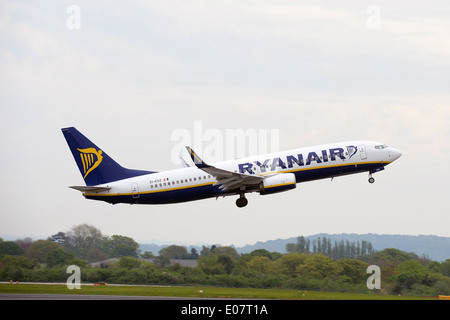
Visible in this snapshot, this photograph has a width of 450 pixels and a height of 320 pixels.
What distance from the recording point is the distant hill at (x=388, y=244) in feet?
236

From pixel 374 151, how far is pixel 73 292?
27.4 metres

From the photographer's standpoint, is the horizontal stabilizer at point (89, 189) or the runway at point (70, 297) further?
the horizontal stabilizer at point (89, 189)

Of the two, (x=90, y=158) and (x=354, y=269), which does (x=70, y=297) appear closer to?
(x=90, y=158)

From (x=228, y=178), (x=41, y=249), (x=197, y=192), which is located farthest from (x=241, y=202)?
(x=41, y=249)

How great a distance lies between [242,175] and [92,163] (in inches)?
524

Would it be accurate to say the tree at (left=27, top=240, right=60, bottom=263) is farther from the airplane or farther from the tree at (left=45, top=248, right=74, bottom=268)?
the airplane

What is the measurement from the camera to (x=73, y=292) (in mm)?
50500

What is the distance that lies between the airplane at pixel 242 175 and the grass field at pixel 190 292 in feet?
28.1

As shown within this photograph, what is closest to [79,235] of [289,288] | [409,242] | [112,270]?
[112,270]

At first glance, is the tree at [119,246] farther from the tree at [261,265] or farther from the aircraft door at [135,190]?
the tree at [261,265]

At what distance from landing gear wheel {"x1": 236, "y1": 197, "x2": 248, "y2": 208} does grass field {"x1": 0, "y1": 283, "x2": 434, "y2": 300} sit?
849cm

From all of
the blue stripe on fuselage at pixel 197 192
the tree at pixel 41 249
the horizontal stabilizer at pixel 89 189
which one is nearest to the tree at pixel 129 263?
the blue stripe on fuselage at pixel 197 192

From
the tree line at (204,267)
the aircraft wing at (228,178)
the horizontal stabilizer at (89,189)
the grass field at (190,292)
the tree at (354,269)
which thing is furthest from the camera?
the tree at (354,269)

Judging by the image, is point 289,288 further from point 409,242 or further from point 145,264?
point 409,242
